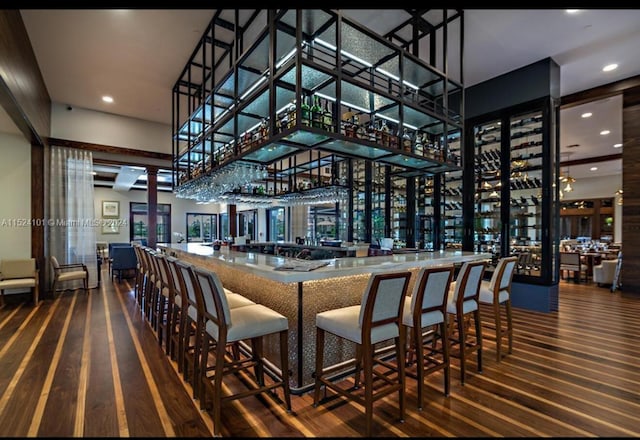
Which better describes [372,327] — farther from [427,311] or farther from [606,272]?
[606,272]

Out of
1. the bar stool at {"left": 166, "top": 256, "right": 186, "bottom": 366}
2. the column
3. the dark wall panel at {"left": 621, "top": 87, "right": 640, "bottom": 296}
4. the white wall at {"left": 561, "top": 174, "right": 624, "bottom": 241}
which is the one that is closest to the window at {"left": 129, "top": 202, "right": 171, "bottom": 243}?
the column

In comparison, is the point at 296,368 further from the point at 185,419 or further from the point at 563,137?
the point at 563,137

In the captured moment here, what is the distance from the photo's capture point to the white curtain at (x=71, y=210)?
5902 millimetres

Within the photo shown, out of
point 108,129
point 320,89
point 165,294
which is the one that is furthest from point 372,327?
point 108,129

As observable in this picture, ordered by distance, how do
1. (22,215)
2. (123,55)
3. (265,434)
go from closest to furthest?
(265,434) < (123,55) < (22,215)

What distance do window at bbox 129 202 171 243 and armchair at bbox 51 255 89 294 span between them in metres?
6.30

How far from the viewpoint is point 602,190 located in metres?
11.5

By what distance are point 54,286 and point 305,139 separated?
5.50 metres

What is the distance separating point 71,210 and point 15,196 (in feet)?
2.85

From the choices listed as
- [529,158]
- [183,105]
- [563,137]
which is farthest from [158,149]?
[563,137]

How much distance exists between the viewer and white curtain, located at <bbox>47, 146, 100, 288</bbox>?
232 inches

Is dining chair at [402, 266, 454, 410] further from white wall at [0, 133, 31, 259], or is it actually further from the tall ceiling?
white wall at [0, 133, 31, 259]

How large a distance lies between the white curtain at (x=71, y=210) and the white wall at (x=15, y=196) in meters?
0.48

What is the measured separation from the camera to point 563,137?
25.6 ft
